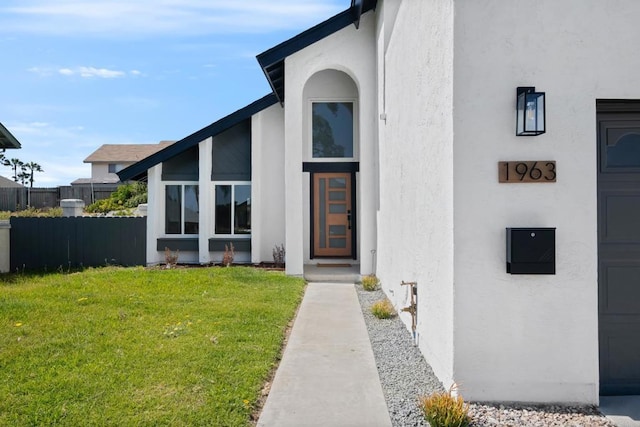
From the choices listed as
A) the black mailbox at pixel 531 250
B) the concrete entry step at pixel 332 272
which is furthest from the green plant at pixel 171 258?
the black mailbox at pixel 531 250

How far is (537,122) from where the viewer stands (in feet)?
12.3

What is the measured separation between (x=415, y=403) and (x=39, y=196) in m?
32.3

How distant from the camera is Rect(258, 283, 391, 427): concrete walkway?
3.80 meters

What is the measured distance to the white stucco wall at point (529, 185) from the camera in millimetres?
3844

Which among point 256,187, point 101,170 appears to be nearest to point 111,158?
point 101,170

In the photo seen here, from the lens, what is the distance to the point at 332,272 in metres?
11.4

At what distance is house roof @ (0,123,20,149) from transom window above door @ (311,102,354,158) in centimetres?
975

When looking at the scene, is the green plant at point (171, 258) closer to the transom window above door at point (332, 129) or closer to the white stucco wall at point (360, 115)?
the white stucco wall at point (360, 115)

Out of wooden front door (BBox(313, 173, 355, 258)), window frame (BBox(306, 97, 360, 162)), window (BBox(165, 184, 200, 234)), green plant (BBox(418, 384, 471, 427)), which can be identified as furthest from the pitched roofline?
green plant (BBox(418, 384, 471, 427))

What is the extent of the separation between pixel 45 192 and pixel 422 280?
31.3 m

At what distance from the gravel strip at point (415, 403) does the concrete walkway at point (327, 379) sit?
0.38 feet

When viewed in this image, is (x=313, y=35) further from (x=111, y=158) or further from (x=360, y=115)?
(x=111, y=158)

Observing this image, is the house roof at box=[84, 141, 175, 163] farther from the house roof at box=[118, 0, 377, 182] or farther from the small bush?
the small bush

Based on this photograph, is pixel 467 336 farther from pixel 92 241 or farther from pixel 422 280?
pixel 92 241
